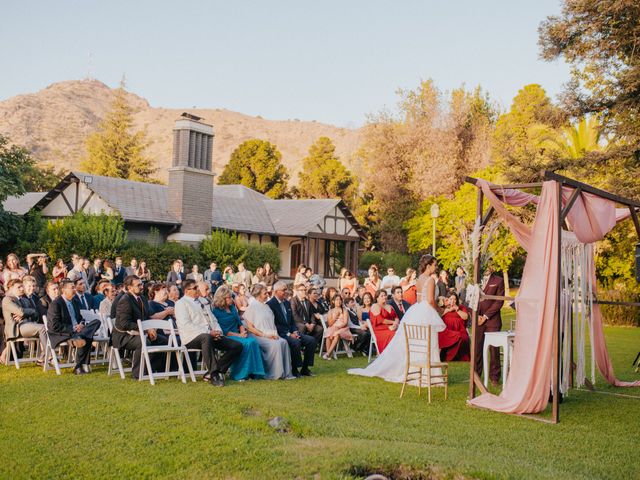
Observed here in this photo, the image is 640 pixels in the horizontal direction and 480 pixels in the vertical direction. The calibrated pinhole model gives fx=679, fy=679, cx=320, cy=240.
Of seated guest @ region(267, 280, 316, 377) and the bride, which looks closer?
the bride

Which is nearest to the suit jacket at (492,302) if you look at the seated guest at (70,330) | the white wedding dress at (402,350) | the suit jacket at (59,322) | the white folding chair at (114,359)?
the white wedding dress at (402,350)

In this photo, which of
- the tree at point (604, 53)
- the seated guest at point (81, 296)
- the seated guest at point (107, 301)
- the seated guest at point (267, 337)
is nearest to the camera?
the seated guest at point (267, 337)

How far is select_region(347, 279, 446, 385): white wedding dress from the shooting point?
10.9 metres

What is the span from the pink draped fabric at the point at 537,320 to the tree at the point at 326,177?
150 feet

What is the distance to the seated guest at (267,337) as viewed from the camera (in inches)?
444

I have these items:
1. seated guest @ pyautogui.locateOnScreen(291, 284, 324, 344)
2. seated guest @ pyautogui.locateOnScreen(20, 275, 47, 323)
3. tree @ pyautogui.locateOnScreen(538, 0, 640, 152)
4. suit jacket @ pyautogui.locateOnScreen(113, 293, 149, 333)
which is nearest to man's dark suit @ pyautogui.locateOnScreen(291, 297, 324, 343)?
seated guest @ pyautogui.locateOnScreen(291, 284, 324, 344)

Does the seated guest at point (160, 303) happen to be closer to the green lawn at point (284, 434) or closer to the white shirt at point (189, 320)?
the white shirt at point (189, 320)

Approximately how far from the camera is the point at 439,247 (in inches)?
1649

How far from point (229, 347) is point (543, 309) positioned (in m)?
4.82

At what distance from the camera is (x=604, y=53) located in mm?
18531

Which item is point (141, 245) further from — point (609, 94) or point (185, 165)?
point (609, 94)

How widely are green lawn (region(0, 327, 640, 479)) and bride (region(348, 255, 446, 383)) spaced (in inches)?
39.3

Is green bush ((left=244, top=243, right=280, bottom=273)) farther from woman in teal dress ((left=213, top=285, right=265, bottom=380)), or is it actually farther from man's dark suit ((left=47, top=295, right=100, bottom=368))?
man's dark suit ((left=47, top=295, right=100, bottom=368))

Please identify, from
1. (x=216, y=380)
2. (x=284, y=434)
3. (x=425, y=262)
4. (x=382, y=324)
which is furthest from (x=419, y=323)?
(x=284, y=434)
